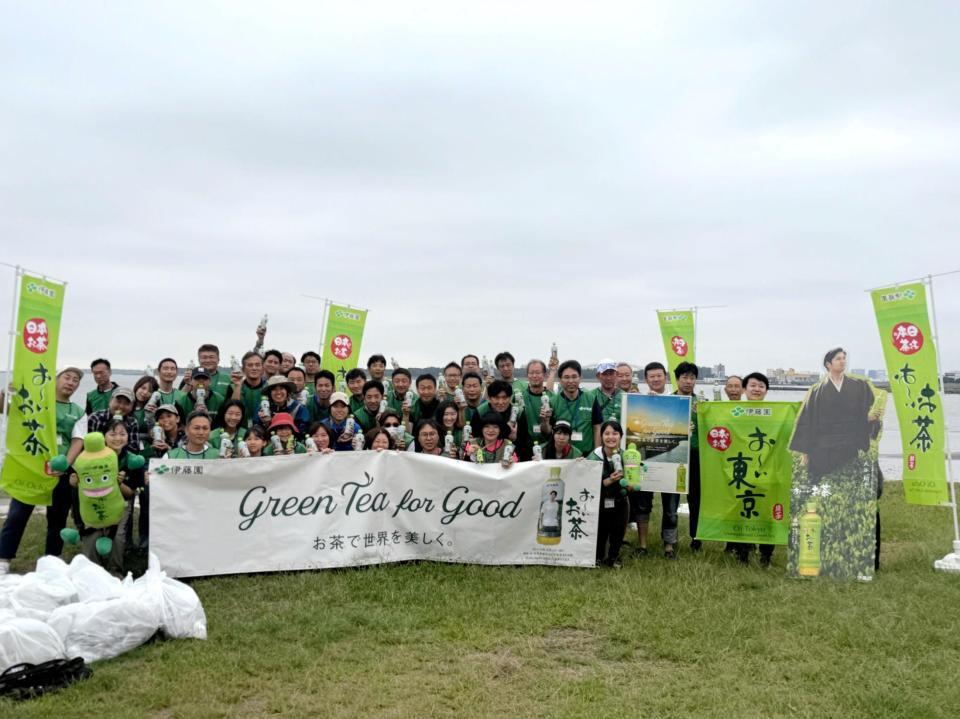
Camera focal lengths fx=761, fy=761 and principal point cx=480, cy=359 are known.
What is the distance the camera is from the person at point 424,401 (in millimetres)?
8047

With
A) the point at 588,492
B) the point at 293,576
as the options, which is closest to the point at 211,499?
the point at 293,576

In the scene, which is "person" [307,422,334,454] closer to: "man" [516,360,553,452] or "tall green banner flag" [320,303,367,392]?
"man" [516,360,553,452]

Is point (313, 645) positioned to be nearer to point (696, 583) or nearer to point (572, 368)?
point (696, 583)

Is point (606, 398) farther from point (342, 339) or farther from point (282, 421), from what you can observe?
point (342, 339)

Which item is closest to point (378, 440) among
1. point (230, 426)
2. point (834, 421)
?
point (230, 426)

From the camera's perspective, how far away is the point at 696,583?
6.22 metres

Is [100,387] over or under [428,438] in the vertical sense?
over

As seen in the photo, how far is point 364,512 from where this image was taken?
270 inches

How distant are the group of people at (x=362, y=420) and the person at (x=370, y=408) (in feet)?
0.03

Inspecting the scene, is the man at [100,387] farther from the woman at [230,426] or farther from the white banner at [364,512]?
the white banner at [364,512]

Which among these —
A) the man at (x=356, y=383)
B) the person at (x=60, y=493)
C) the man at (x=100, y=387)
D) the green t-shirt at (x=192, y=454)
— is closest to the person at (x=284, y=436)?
the green t-shirt at (x=192, y=454)

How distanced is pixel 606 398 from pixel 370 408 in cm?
246

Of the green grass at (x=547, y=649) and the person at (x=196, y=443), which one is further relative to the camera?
the person at (x=196, y=443)

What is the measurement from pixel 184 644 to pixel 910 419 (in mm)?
6570
